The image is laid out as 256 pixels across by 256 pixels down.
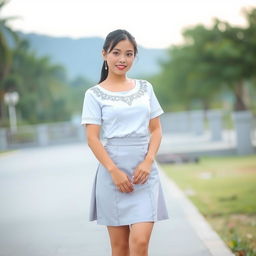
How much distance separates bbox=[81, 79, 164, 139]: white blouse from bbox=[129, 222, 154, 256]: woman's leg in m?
0.50

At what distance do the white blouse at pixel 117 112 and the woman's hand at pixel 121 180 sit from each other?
204mm

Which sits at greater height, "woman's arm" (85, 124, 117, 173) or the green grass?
"woman's arm" (85, 124, 117, 173)

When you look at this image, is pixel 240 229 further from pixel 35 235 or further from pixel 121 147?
pixel 121 147

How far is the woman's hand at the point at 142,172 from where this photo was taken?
9.88 feet

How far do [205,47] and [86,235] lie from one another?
34.8m

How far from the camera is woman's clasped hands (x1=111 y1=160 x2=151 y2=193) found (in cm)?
299

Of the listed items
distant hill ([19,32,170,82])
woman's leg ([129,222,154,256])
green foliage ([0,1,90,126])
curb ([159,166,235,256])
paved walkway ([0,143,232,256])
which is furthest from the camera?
distant hill ([19,32,170,82])

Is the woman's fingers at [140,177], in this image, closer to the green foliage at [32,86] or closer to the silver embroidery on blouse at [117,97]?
the silver embroidery on blouse at [117,97]

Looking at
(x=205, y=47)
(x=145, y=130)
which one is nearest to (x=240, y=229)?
(x=145, y=130)

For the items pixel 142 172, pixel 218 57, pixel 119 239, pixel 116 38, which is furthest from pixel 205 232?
pixel 218 57

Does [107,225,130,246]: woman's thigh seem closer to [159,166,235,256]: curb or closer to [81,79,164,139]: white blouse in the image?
[81,79,164,139]: white blouse

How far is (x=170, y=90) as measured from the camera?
2023 inches

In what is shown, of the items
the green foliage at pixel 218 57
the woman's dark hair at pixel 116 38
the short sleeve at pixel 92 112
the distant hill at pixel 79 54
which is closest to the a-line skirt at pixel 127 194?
the short sleeve at pixel 92 112

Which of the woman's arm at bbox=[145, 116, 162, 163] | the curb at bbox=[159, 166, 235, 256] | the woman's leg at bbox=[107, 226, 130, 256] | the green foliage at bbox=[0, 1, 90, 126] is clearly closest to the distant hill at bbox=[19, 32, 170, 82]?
the green foliage at bbox=[0, 1, 90, 126]
